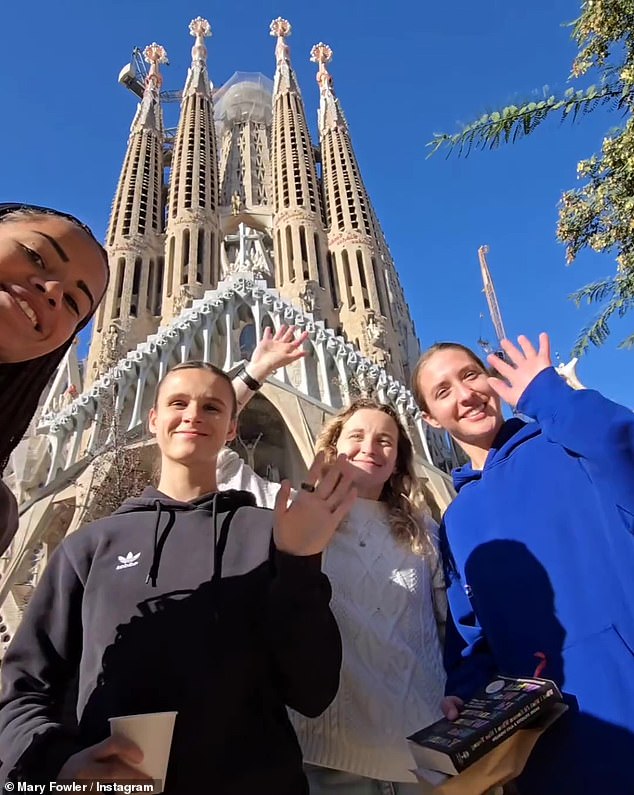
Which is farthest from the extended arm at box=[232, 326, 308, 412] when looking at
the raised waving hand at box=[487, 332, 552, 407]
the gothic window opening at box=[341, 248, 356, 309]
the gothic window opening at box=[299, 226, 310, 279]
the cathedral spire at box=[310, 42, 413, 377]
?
the gothic window opening at box=[299, 226, 310, 279]

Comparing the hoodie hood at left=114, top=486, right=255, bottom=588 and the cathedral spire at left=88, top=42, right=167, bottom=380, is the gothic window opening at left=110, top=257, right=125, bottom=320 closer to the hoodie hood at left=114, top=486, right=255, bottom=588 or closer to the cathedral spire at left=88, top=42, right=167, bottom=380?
the cathedral spire at left=88, top=42, right=167, bottom=380

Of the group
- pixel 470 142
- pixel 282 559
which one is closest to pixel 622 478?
pixel 282 559

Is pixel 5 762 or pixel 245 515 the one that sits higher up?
pixel 245 515

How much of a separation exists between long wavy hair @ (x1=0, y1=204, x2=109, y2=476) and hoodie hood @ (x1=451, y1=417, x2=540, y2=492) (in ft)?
4.30

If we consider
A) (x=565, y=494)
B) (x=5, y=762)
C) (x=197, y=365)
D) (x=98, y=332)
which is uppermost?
(x=98, y=332)

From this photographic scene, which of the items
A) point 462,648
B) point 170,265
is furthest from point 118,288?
point 462,648

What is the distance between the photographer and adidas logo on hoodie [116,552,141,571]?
1.41 meters

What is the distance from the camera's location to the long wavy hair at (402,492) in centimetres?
186

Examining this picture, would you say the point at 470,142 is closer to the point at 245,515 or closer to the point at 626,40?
the point at 626,40

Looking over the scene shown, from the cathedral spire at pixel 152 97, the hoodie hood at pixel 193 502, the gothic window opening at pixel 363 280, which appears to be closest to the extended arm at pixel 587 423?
the hoodie hood at pixel 193 502

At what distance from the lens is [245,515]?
5.10 feet

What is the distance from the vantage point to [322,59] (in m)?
33.6

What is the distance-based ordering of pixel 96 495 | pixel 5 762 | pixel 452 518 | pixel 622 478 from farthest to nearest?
pixel 96 495, pixel 452 518, pixel 622 478, pixel 5 762

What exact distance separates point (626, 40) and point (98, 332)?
62.3ft
